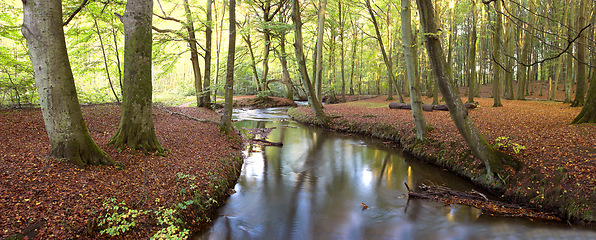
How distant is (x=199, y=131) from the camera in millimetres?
9930

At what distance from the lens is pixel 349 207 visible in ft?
19.7

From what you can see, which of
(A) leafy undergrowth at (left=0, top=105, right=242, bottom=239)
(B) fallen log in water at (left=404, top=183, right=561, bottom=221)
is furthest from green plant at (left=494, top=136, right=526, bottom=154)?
(A) leafy undergrowth at (left=0, top=105, right=242, bottom=239)

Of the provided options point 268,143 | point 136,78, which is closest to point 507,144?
point 268,143

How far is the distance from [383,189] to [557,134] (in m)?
4.51

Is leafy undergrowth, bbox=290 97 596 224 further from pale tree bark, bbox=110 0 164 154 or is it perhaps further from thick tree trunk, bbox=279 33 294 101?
thick tree trunk, bbox=279 33 294 101

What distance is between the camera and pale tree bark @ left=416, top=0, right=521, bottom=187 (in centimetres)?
613

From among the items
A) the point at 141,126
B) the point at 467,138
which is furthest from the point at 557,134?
the point at 141,126

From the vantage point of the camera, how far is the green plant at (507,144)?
20.9 ft

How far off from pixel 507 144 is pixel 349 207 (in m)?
4.27

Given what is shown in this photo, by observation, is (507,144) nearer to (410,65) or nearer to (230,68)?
(410,65)

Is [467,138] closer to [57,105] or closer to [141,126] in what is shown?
[141,126]

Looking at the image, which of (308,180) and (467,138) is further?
(308,180)

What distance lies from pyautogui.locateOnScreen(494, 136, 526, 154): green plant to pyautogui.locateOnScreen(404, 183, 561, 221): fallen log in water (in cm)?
145

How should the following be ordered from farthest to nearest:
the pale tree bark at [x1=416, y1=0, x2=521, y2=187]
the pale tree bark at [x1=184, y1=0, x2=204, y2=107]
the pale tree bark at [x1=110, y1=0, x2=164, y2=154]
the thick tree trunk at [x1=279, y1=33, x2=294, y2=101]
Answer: the thick tree trunk at [x1=279, y1=33, x2=294, y2=101]
the pale tree bark at [x1=184, y1=0, x2=204, y2=107]
the pale tree bark at [x1=416, y1=0, x2=521, y2=187]
the pale tree bark at [x1=110, y1=0, x2=164, y2=154]
